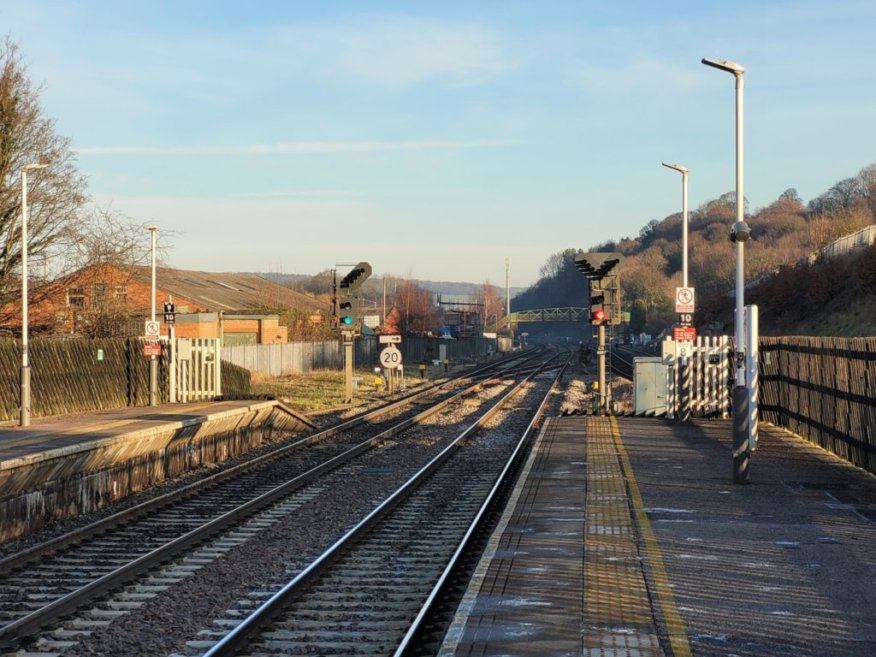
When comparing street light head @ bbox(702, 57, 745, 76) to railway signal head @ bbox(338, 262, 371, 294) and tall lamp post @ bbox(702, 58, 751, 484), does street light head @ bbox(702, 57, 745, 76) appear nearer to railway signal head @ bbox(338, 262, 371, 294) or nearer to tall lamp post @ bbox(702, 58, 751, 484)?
tall lamp post @ bbox(702, 58, 751, 484)

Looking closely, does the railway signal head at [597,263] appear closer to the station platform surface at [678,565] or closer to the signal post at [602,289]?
the signal post at [602,289]

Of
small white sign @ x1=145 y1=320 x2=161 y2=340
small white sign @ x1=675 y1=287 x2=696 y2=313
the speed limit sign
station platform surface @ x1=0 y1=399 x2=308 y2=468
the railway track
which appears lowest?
the railway track

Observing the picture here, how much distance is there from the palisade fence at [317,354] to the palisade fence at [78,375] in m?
16.9

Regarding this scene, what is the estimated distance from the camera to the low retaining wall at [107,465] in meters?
13.1

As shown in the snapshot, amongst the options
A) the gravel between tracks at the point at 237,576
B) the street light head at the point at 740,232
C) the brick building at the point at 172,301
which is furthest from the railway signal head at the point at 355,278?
the street light head at the point at 740,232

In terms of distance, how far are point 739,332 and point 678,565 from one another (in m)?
7.32

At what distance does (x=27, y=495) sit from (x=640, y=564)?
7666mm

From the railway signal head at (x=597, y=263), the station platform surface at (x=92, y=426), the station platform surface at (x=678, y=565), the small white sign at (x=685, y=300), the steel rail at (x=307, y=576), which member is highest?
the railway signal head at (x=597, y=263)

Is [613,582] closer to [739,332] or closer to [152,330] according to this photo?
[739,332]

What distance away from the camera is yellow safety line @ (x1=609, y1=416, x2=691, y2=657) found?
7219mm

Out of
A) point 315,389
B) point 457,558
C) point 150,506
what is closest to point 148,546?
point 150,506

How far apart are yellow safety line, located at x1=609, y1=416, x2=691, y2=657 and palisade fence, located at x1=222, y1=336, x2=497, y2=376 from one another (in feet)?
114

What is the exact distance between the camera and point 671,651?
7.01 metres

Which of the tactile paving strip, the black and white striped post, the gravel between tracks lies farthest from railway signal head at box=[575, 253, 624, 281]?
the tactile paving strip
